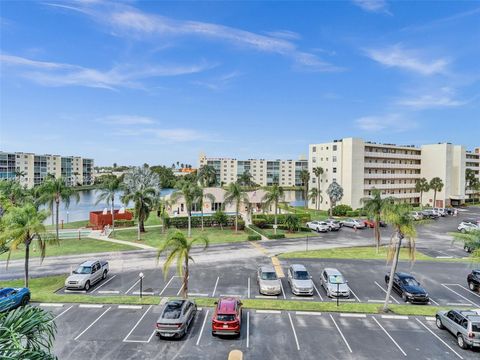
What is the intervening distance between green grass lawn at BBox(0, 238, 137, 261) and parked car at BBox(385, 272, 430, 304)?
92.9 ft

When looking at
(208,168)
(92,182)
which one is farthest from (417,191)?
(92,182)

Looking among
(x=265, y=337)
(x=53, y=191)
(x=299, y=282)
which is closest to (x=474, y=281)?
(x=299, y=282)

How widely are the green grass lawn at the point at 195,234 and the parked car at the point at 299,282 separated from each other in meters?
17.3

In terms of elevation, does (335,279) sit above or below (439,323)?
above

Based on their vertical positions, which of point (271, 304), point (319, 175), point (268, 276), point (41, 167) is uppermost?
point (41, 167)

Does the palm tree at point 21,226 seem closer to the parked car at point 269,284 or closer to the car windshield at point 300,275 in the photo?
the parked car at point 269,284

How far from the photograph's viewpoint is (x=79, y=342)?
16.9 m

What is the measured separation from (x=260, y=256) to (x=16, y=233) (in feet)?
73.0

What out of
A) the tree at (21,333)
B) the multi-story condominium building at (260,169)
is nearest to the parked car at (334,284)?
the tree at (21,333)

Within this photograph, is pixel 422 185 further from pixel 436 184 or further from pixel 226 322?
pixel 226 322

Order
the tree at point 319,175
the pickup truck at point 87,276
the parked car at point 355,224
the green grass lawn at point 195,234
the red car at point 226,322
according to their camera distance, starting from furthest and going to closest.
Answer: the tree at point 319,175
the parked car at point 355,224
the green grass lawn at point 195,234
the pickup truck at point 87,276
the red car at point 226,322

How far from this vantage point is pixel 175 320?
1725 cm

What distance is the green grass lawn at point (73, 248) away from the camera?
3578 cm

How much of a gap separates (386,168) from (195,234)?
5443 centimetres
